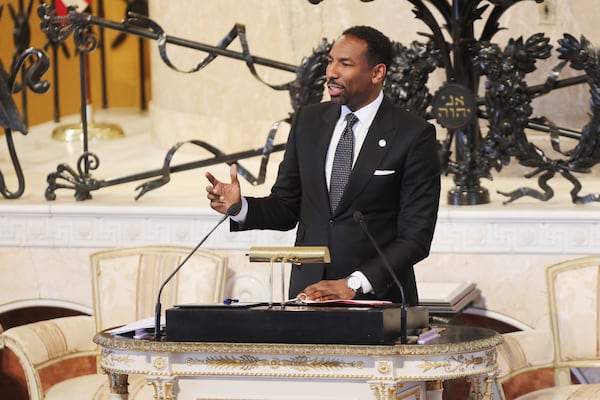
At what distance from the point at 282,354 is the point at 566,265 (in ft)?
7.42

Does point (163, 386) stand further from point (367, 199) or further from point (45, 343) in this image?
point (45, 343)

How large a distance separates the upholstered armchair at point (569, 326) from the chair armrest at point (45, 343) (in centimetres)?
184

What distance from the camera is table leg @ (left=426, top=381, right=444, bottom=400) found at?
14.3 feet

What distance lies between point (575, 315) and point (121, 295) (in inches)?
77.0

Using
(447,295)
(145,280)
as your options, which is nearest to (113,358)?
(145,280)

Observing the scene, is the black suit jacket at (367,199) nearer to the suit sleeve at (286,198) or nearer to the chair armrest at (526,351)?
the suit sleeve at (286,198)

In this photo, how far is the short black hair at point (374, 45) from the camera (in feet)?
13.9

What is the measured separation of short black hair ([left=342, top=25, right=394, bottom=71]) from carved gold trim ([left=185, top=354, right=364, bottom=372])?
98 cm

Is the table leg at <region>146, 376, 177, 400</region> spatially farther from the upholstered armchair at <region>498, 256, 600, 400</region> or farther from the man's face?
the upholstered armchair at <region>498, 256, 600, 400</region>

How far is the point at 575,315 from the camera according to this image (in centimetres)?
573

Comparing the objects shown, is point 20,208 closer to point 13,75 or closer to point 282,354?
point 13,75

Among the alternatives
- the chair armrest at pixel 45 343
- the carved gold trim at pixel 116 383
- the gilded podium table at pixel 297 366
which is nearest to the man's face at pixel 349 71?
the gilded podium table at pixel 297 366

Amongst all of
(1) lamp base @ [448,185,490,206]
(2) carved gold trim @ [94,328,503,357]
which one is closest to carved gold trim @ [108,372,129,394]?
(2) carved gold trim @ [94,328,503,357]

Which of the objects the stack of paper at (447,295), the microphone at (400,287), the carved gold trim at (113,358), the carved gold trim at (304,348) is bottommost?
the stack of paper at (447,295)
